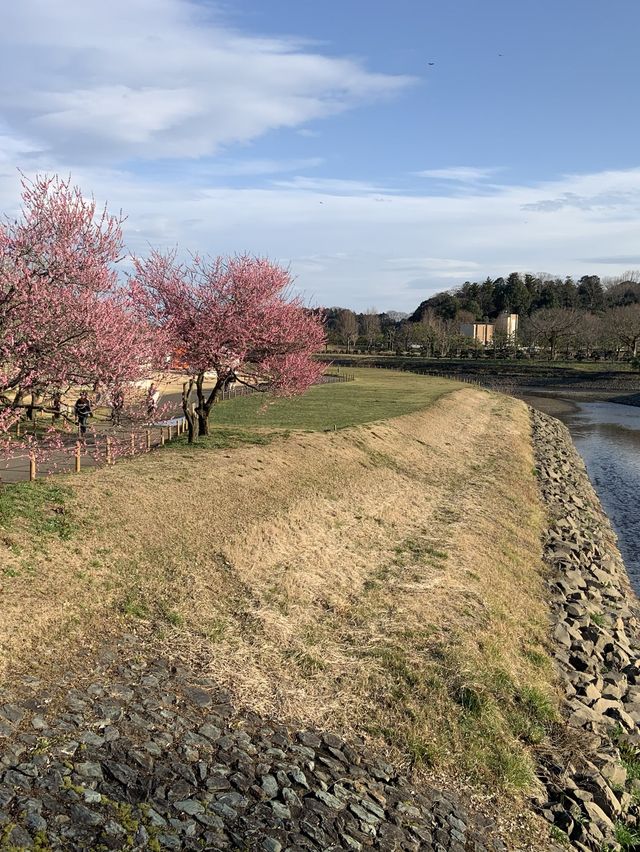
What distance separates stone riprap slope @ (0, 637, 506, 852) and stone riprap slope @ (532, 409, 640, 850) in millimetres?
1900

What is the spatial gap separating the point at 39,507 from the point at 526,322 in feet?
396

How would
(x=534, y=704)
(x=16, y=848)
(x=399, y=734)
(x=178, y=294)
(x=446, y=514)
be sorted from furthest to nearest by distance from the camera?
(x=178, y=294) < (x=446, y=514) < (x=534, y=704) < (x=399, y=734) < (x=16, y=848)

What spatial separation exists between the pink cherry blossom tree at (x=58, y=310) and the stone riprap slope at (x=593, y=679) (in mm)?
10326

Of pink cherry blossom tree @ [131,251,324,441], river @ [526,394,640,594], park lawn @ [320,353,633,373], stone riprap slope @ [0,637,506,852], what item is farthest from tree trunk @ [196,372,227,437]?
park lawn @ [320,353,633,373]

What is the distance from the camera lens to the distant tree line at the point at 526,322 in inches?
4301

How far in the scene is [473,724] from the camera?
10922mm

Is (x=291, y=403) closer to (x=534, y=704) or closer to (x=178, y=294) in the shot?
(x=178, y=294)

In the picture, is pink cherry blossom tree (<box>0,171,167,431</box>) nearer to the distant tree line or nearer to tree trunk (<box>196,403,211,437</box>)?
tree trunk (<box>196,403,211,437</box>)

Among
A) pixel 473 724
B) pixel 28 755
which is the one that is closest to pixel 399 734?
pixel 473 724

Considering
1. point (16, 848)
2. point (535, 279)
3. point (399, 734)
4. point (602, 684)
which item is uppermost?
point (535, 279)

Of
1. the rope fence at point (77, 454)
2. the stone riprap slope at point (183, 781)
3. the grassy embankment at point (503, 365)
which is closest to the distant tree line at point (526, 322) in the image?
the grassy embankment at point (503, 365)

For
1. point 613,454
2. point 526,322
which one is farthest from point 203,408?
point 526,322

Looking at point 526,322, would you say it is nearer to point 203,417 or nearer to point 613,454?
point 613,454

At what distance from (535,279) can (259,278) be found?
143 m
